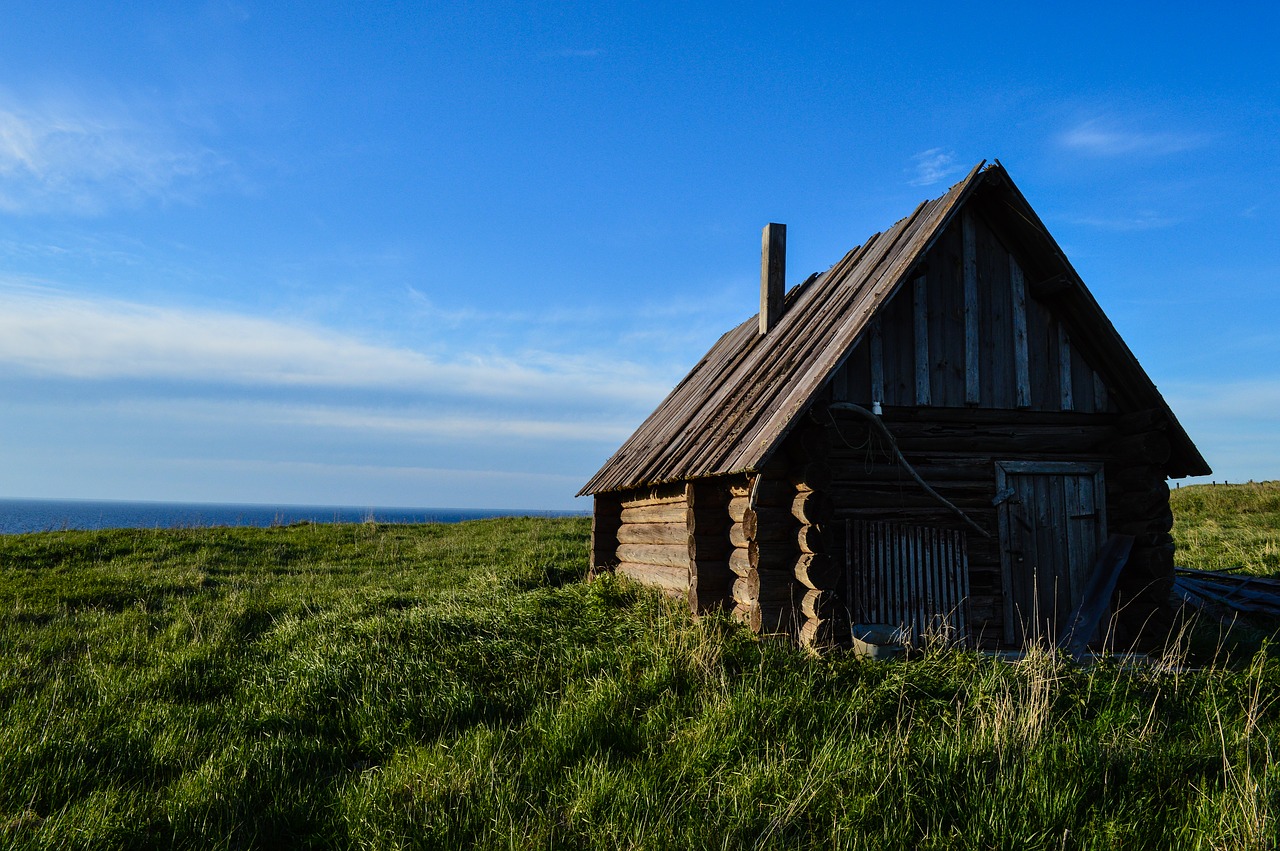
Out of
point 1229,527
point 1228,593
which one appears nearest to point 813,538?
point 1228,593

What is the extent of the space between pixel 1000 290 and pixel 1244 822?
6.67 meters

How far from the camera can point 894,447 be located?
8.56 metres

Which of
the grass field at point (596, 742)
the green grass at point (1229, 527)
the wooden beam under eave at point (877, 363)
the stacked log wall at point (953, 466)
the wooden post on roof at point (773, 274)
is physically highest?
the wooden post on roof at point (773, 274)

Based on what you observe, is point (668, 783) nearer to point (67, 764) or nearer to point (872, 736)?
point (872, 736)

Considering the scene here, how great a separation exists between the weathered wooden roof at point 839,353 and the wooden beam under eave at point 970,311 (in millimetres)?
420

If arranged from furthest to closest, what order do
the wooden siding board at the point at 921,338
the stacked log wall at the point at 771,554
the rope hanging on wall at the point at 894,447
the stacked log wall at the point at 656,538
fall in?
the stacked log wall at the point at 656,538, the wooden siding board at the point at 921,338, the rope hanging on wall at the point at 894,447, the stacked log wall at the point at 771,554

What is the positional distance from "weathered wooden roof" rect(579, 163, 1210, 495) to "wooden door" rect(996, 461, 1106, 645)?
126 cm

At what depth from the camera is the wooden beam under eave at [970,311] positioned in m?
9.24

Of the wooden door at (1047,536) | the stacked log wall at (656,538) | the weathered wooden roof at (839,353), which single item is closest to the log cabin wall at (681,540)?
the stacked log wall at (656,538)

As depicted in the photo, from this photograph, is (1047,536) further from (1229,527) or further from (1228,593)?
(1229,527)

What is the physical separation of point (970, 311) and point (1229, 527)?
17.4 meters

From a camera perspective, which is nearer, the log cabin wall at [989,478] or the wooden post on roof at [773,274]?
the log cabin wall at [989,478]

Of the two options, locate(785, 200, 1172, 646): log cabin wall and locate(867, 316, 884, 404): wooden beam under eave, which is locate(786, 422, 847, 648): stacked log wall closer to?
locate(785, 200, 1172, 646): log cabin wall

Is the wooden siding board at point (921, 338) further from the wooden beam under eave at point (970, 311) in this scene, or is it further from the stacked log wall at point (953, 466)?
the wooden beam under eave at point (970, 311)
